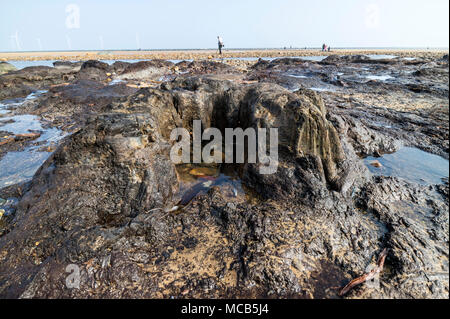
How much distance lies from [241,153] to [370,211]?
2566 mm

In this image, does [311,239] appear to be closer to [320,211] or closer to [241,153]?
[320,211]

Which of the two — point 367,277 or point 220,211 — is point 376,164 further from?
point 220,211

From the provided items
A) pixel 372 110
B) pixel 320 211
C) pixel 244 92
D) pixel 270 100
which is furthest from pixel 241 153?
pixel 372 110

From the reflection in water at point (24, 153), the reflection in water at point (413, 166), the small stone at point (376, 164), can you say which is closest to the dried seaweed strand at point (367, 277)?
the reflection in water at point (413, 166)

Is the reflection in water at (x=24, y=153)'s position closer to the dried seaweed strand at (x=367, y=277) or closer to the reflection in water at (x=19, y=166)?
the reflection in water at (x=19, y=166)

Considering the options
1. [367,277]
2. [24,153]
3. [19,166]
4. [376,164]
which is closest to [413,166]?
[376,164]
